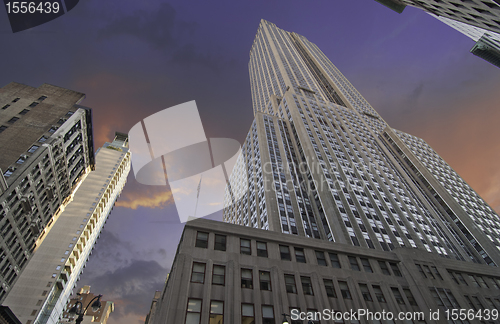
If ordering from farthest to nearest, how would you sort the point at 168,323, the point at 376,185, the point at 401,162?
the point at 401,162
the point at 376,185
the point at 168,323

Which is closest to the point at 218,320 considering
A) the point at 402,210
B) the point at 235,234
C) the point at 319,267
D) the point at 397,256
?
the point at 235,234

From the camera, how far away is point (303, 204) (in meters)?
68.4

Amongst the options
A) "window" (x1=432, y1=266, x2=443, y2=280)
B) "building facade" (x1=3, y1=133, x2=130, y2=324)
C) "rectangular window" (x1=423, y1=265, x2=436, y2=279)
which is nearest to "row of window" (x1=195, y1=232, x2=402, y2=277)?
"rectangular window" (x1=423, y1=265, x2=436, y2=279)

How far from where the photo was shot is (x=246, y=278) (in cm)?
2675

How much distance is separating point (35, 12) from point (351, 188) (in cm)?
9962

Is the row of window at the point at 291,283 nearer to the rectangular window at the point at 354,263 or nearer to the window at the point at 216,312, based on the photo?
the window at the point at 216,312

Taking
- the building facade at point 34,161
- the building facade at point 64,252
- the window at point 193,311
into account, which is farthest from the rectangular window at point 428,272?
the building facade at point 64,252

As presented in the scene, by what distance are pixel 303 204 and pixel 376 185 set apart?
21582 mm

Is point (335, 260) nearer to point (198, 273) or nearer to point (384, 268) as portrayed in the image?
point (384, 268)

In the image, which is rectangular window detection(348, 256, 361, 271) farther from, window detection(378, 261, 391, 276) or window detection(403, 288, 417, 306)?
window detection(403, 288, 417, 306)

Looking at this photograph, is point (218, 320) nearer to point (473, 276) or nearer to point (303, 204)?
point (473, 276)

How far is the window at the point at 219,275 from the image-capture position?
25583 millimetres

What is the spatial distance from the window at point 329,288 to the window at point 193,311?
45.3 feet

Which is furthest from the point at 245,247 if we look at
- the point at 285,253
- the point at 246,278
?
the point at 285,253
